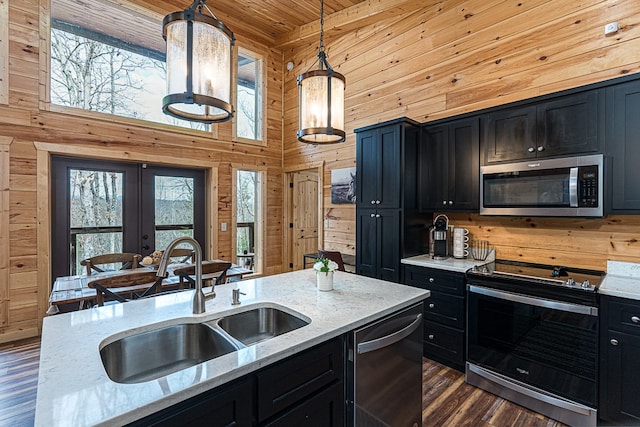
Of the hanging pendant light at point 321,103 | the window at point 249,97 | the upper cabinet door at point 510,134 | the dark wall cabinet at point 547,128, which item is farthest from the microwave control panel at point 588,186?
the window at point 249,97

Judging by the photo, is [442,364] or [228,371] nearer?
[228,371]

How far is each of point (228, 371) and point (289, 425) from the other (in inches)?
16.2

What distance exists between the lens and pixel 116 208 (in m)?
4.15

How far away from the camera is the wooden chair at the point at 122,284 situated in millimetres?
2537

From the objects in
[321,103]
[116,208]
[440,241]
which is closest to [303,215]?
[116,208]

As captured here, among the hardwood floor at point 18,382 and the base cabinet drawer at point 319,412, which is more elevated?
the base cabinet drawer at point 319,412

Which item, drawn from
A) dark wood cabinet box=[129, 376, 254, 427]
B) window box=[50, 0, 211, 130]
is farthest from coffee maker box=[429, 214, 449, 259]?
window box=[50, 0, 211, 130]

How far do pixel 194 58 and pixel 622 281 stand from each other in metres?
3.19

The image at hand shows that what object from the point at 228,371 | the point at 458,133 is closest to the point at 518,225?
the point at 458,133

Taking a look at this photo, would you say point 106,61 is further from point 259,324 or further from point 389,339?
point 389,339

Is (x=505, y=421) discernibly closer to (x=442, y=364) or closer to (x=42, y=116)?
(x=442, y=364)

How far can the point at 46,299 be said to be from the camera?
11.8ft

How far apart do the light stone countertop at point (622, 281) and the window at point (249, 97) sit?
5.00 meters

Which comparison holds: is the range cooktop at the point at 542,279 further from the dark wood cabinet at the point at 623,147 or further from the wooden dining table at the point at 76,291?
the wooden dining table at the point at 76,291
